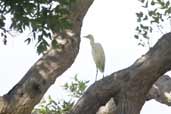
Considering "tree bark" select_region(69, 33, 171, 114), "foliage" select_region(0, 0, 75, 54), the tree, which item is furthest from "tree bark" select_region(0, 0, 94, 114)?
"foliage" select_region(0, 0, 75, 54)

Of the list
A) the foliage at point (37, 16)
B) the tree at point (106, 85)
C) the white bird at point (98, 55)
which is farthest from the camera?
the white bird at point (98, 55)

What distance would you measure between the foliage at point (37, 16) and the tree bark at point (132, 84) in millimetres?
2078

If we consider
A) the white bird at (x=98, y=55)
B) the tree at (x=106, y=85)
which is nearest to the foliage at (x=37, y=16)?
the tree at (x=106, y=85)

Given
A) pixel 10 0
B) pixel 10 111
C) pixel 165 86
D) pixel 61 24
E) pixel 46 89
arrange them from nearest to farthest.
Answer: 1. pixel 10 0
2. pixel 61 24
3. pixel 10 111
4. pixel 46 89
5. pixel 165 86

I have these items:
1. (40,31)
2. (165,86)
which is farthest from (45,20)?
(165,86)

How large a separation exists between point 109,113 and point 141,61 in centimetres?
64

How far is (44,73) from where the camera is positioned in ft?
19.8

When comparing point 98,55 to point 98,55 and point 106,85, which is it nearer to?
point 98,55

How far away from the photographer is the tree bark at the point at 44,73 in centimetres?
570

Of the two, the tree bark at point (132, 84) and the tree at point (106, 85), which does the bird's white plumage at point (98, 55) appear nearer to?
the tree at point (106, 85)

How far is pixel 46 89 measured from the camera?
6027 millimetres

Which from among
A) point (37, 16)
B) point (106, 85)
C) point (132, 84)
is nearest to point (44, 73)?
point (106, 85)

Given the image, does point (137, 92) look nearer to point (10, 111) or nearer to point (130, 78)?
point (130, 78)

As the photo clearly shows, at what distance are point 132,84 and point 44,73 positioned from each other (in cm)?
97
